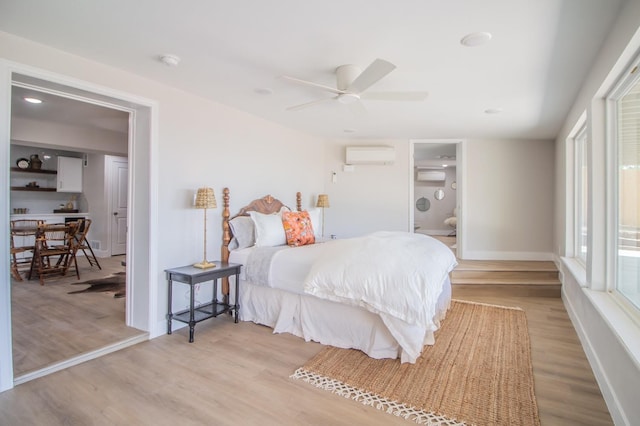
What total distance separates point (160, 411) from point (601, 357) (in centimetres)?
297

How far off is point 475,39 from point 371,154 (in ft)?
11.7

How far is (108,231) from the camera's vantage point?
7.27 meters

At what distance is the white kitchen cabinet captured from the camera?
7.21 m

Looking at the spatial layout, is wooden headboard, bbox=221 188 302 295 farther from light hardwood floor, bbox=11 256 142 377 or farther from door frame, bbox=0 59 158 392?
light hardwood floor, bbox=11 256 142 377

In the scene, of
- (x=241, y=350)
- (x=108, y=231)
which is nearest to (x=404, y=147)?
(x=241, y=350)

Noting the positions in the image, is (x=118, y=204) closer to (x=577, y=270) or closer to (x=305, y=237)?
(x=305, y=237)

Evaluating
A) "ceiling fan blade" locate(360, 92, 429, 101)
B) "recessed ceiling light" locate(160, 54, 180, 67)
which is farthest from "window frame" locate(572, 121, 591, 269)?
"recessed ceiling light" locate(160, 54, 180, 67)

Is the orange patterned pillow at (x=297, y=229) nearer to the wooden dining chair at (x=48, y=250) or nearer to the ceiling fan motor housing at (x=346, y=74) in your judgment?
the ceiling fan motor housing at (x=346, y=74)

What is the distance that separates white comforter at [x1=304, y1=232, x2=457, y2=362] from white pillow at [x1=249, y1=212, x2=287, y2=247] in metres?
1.08

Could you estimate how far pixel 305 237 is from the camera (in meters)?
4.22

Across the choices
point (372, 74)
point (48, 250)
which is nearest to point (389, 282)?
point (372, 74)

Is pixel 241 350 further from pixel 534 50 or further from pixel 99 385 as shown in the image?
pixel 534 50

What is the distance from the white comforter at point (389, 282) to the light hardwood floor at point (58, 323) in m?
1.89

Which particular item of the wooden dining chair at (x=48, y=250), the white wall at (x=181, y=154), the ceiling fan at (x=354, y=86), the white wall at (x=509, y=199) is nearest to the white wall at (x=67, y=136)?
the wooden dining chair at (x=48, y=250)
